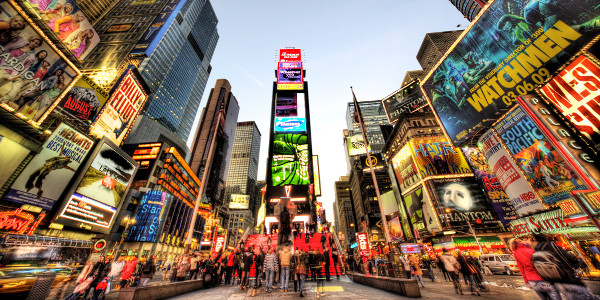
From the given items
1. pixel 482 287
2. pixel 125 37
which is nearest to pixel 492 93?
pixel 482 287

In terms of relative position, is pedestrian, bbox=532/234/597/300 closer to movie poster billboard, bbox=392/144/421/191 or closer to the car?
the car

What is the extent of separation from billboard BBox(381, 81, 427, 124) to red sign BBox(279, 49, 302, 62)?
74.5ft

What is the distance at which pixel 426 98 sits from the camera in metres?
17.2

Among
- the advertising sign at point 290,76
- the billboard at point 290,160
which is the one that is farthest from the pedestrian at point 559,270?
the advertising sign at point 290,76

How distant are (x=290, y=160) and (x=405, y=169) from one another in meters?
27.6

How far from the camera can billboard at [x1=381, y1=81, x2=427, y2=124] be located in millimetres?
19109

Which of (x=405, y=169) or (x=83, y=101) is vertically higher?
(x=405, y=169)

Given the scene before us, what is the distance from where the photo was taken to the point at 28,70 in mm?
16094

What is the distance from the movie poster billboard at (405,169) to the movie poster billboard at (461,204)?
14.5 ft

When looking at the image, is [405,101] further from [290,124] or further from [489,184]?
[489,184]

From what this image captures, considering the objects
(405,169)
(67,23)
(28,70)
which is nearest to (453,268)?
(28,70)

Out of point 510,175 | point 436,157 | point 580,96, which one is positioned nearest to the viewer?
point 580,96

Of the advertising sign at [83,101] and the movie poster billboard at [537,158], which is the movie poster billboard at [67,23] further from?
the movie poster billboard at [537,158]

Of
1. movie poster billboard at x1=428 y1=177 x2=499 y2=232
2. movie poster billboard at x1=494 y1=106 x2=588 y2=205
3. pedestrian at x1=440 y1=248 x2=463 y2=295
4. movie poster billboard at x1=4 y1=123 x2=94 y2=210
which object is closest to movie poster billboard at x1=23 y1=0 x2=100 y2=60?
movie poster billboard at x1=4 y1=123 x2=94 y2=210
